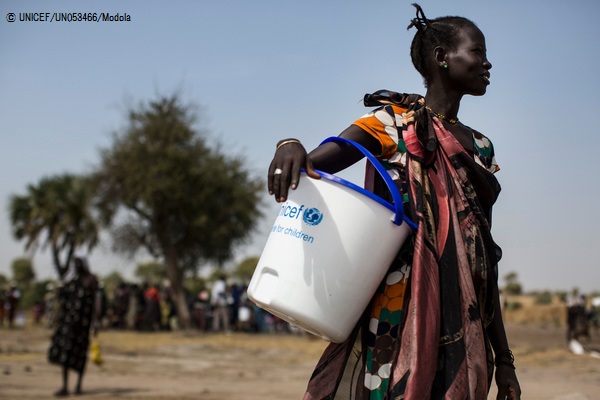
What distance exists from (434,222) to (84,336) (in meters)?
8.54

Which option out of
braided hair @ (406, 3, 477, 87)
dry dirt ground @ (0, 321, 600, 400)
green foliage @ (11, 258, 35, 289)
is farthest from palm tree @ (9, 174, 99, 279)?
braided hair @ (406, 3, 477, 87)

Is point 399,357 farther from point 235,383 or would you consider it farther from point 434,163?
point 235,383

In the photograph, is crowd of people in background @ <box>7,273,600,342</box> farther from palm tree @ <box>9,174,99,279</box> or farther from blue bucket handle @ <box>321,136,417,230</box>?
blue bucket handle @ <box>321,136,417,230</box>

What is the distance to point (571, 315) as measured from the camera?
19.8 m

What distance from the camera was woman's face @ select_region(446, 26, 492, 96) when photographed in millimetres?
2539

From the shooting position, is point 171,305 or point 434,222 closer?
point 434,222

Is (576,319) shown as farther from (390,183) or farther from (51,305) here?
(390,183)

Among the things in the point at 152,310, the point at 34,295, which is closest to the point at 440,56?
Result: the point at 152,310

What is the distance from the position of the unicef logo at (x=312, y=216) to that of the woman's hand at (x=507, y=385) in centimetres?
92

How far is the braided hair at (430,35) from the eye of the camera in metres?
2.57

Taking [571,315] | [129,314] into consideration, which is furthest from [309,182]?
[129,314]

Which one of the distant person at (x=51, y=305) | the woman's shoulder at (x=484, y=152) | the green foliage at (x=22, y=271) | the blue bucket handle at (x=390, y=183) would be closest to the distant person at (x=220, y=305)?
the distant person at (x=51, y=305)

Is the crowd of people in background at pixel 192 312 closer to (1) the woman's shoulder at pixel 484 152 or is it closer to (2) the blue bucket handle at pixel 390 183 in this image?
(1) the woman's shoulder at pixel 484 152

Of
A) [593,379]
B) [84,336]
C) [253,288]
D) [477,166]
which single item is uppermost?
[477,166]
